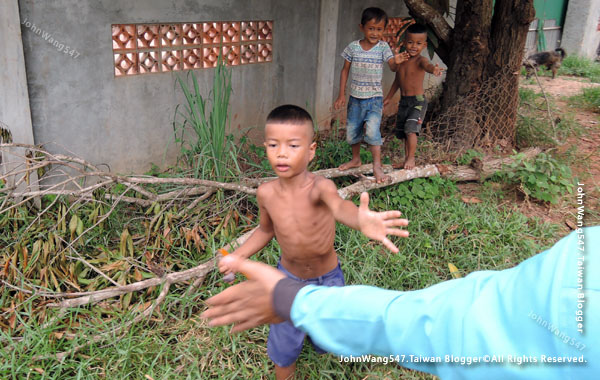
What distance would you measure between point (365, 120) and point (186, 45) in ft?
6.10

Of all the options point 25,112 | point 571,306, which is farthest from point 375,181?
point 571,306

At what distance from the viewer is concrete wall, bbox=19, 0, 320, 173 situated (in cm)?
382

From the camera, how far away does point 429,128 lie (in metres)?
5.26

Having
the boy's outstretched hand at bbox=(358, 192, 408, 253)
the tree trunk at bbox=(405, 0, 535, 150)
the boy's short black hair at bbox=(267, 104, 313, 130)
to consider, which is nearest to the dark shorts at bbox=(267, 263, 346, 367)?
the boy's short black hair at bbox=(267, 104, 313, 130)

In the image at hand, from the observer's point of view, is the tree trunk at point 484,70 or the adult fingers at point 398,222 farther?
the tree trunk at point 484,70

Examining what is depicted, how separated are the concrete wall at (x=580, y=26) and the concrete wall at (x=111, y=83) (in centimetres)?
976

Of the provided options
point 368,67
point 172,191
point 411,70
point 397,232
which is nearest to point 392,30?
point 411,70

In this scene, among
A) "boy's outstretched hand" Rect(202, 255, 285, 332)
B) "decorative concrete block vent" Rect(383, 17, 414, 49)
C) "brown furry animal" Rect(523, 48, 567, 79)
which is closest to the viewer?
"boy's outstretched hand" Rect(202, 255, 285, 332)

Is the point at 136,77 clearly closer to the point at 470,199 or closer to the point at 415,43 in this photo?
the point at 415,43

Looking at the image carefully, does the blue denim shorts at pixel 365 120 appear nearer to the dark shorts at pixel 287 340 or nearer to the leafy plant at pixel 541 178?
the leafy plant at pixel 541 178

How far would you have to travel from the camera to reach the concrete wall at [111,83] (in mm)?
3824

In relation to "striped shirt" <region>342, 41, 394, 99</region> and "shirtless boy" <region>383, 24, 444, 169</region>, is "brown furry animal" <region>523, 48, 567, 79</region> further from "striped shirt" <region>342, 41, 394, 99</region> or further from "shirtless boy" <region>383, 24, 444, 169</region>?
"striped shirt" <region>342, 41, 394, 99</region>

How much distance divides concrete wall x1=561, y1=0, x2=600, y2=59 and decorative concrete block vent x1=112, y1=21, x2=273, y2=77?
1005cm

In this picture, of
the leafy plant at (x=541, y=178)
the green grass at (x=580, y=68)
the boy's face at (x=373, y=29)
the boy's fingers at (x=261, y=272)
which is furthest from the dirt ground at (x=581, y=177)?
the green grass at (x=580, y=68)
